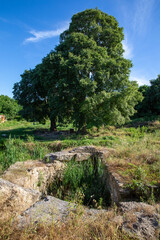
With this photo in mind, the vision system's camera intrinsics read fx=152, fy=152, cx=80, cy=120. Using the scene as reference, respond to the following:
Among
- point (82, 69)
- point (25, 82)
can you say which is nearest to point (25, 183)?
point (82, 69)

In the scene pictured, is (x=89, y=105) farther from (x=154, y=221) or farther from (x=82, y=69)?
(x=154, y=221)

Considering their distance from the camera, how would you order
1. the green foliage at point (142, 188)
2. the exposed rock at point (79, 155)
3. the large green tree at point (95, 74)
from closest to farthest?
the green foliage at point (142, 188) < the exposed rock at point (79, 155) < the large green tree at point (95, 74)

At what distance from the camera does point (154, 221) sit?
2.04 m

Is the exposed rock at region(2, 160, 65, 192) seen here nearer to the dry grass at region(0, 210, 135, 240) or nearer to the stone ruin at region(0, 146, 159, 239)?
the stone ruin at region(0, 146, 159, 239)

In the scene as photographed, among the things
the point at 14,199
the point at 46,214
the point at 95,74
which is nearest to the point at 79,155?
the point at 14,199

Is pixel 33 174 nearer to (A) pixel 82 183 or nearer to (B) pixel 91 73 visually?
(A) pixel 82 183

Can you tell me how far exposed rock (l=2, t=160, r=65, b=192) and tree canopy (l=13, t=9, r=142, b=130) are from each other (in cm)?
558

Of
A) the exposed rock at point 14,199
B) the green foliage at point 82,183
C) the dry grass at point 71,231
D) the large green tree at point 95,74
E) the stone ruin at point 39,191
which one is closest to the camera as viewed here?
the dry grass at point 71,231

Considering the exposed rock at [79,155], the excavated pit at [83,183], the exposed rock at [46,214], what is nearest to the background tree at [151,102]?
the exposed rock at [79,155]

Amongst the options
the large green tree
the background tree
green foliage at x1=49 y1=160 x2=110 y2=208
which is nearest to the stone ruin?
green foliage at x1=49 y1=160 x2=110 y2=208

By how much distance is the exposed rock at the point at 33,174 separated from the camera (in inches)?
143

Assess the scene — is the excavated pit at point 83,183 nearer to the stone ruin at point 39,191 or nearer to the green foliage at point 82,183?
the green foliage at point 82,183

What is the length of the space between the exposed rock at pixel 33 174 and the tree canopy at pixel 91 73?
5.58 metres

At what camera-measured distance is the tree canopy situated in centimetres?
1041
